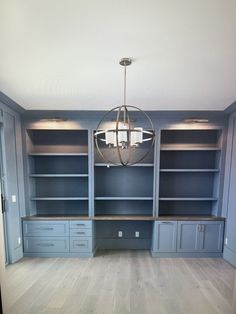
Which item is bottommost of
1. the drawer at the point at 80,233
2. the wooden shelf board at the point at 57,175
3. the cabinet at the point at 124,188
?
the drawer at the point at 80,233

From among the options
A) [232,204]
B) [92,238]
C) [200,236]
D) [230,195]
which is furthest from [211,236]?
[92,238]

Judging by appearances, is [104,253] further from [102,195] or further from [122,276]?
[102,195]

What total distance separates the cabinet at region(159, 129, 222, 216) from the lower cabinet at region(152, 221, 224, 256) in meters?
0.34

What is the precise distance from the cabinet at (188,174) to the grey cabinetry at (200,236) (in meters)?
0.33

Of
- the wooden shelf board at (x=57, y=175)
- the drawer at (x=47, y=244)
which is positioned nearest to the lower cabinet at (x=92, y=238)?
the drawer at (x=47, y=244)

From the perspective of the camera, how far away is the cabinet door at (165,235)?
140 inches

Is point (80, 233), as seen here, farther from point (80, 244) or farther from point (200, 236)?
point (200, 236)

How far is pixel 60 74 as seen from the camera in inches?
98.8

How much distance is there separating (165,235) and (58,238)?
6.79ft

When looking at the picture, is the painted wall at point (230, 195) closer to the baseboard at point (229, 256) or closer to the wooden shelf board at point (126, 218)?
the baseboard at point (229, 256)

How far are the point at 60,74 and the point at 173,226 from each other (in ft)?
10.7

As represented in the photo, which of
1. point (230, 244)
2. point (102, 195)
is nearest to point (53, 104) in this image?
point (102, 195)

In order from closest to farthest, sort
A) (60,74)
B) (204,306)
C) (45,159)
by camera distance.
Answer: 1. (204,306)
2. (60,74)
3. (45,159)

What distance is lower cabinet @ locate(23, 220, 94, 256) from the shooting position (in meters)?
3.52
